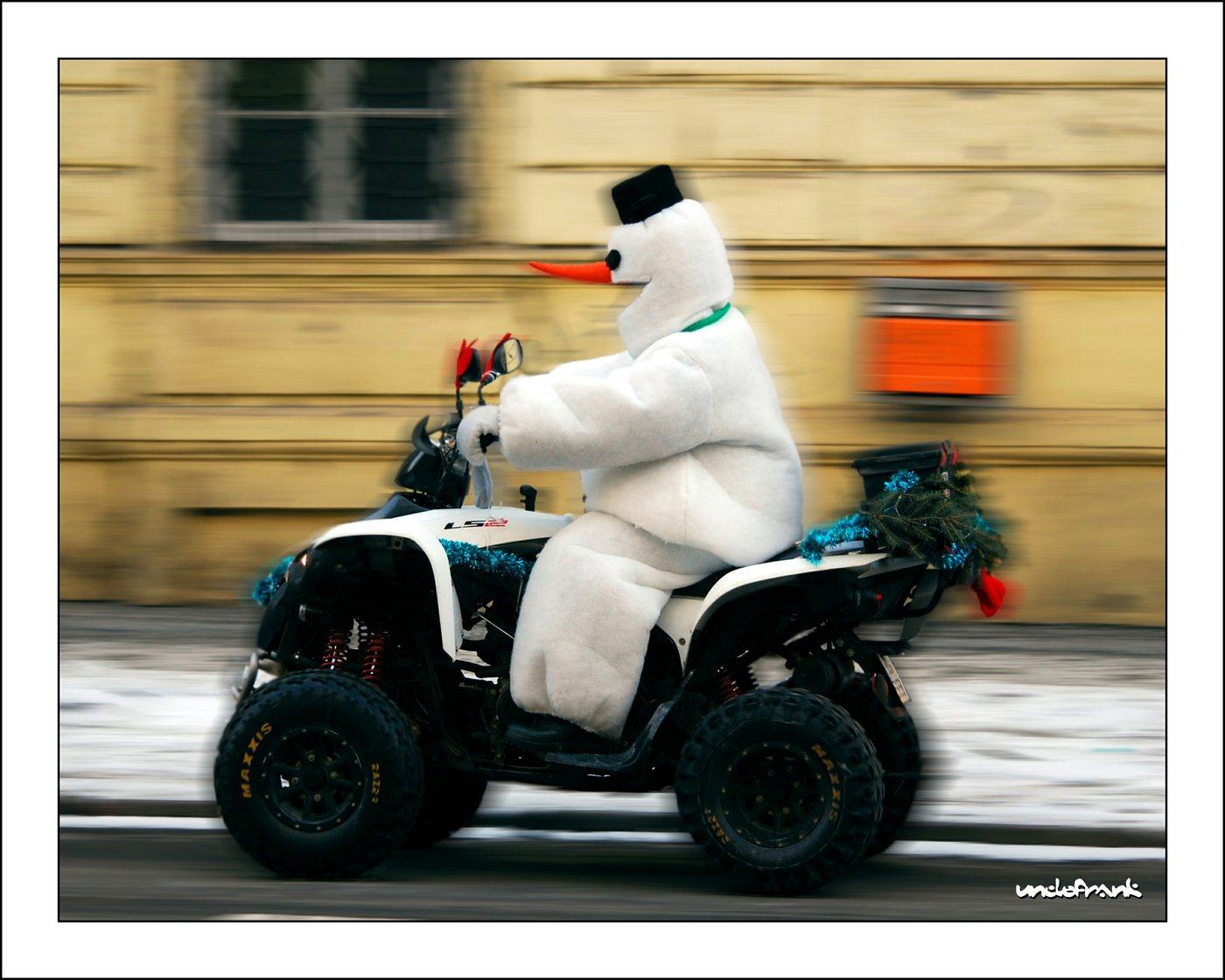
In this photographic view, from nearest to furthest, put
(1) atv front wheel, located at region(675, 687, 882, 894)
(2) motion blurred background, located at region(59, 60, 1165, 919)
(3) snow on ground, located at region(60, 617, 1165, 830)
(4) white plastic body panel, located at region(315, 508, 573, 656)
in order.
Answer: (1) atv front wheel, located at region(675, 687, 882, 894), (4) white plastic body panel, located at region(315, 508, 573, 656), (3) snow on ground, located at region(60, 617, 1165, 830), (2) motion blurred background, located at region(59, 60, 1165, 919)

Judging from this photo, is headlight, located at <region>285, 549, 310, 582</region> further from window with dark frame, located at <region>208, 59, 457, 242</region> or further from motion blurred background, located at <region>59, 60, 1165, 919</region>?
window with dark frame, located at <region>208, 59, 457, 242</region>

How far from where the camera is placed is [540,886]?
4.96 m

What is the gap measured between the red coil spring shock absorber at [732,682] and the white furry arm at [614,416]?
64 centimetres

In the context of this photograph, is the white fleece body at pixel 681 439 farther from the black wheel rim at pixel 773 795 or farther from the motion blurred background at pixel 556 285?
the motion blurred background at pixel 556 285

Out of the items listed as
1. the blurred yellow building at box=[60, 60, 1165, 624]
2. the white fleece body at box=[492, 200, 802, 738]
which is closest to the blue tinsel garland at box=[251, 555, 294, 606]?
the white fleece body at box=[492, 200, 802, 738]

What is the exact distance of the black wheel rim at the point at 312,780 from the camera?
4770 millimetres

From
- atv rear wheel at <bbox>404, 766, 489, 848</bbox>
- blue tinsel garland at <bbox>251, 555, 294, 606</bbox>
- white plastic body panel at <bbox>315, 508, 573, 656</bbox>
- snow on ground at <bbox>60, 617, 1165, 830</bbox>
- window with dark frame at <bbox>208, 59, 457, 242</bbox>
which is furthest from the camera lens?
window with dark frame at <bbox>208, 59, 457, 242</bbox>

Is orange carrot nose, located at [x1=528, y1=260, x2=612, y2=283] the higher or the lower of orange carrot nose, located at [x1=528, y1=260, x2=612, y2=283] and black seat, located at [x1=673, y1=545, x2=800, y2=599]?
the higher

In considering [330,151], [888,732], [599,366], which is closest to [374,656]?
[599,366]

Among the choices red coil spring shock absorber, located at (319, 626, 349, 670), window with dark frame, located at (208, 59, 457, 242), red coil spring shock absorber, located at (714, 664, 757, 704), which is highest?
window with dark frame, located at (208, 59, 457, 242)

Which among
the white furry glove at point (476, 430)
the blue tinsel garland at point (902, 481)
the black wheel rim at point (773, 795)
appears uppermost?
the white furry glove at point (476, 430)

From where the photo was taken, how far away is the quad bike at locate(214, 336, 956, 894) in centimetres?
459

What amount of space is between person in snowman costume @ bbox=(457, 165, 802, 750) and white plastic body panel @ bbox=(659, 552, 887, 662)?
0.08 metres

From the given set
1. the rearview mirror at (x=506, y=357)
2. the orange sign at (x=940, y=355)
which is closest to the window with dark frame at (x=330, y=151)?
the orange sign at (x=940, y=355)
